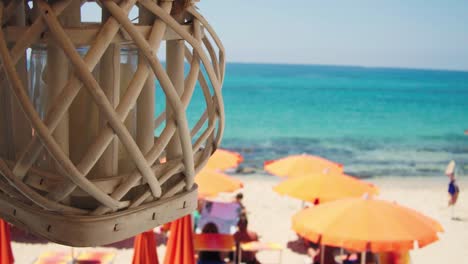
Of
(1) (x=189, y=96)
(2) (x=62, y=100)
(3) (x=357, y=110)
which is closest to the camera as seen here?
(2) (x=62, y=100)

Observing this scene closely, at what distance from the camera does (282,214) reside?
11.7 meters

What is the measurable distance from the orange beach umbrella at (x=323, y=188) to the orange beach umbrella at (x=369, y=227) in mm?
2074

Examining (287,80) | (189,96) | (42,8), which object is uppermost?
(42,8)

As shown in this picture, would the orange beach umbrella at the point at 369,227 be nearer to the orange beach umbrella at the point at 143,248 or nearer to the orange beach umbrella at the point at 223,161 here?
the orange beach umbrella at the point at 143,248

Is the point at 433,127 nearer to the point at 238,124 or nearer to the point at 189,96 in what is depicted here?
the point at 238,124

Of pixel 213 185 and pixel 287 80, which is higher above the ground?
pixel 213 185

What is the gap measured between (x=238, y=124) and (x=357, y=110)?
15454 millimetres

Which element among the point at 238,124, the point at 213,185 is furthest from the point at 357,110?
the point at 213,185

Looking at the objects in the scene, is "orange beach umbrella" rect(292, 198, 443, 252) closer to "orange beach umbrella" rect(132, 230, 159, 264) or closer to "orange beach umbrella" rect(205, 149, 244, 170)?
"orange beach umbrella" rect(132, 230, 159, 264)

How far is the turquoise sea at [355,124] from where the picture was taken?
2617 cm

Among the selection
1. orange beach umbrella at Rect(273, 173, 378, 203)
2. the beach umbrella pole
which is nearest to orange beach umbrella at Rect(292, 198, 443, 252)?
the beach umbrella pole

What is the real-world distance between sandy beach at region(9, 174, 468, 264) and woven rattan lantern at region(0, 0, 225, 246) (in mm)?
6475

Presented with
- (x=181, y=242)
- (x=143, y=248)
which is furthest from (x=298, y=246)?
(x=143, y=248)

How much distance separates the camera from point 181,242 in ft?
17.2
